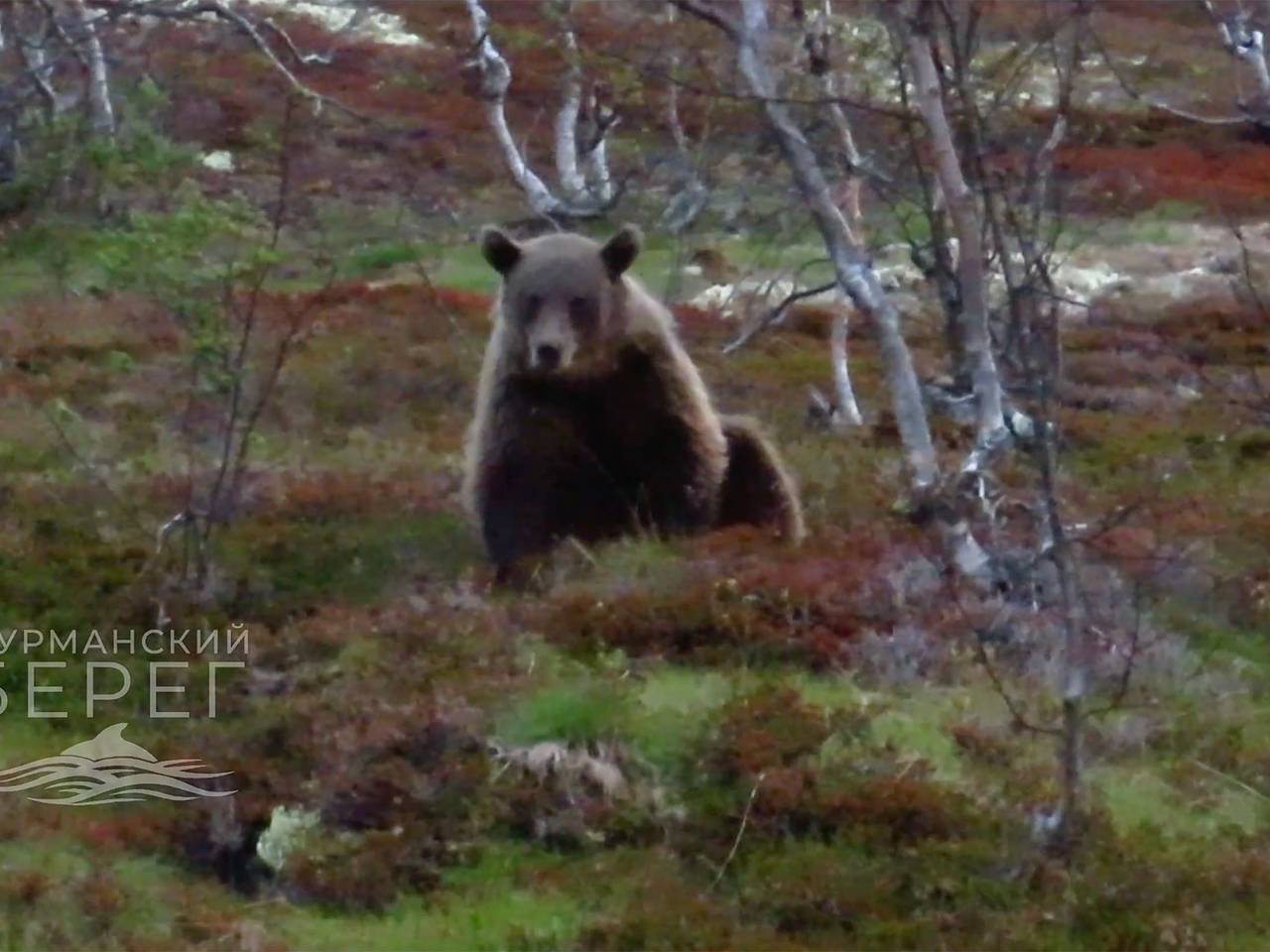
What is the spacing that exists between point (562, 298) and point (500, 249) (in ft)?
1.53

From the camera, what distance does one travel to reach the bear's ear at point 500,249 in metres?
9.14

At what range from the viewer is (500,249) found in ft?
30.1

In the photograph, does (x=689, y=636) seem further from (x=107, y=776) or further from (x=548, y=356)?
(x=107, y=776)

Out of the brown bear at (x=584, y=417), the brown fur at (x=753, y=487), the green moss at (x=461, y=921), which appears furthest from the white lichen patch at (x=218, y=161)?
the green moss at (x=461, y=921)

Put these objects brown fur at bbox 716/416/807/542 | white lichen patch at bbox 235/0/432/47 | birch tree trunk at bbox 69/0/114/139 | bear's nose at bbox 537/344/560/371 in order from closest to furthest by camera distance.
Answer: bear's nose at bbox 537/344/560/371
brown fur at bbox 716/416/807/542
birch tree trunk at bbox 69/0/114/139
white lichen patch at bbox 235/0/432/47

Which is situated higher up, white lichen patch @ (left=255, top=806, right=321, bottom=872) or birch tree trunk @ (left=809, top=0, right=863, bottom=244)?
birch tree trunk @ (left=809, top=0, right=863, bottom=244)

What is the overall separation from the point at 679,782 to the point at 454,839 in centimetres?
77

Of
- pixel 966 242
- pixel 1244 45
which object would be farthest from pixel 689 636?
pixel 1244 45

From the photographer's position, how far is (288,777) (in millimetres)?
6484

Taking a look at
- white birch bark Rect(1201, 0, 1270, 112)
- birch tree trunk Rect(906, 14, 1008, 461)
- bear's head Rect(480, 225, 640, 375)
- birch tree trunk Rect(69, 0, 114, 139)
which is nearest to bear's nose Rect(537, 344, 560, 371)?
bear's head Rect(480, 225, 640, 375)

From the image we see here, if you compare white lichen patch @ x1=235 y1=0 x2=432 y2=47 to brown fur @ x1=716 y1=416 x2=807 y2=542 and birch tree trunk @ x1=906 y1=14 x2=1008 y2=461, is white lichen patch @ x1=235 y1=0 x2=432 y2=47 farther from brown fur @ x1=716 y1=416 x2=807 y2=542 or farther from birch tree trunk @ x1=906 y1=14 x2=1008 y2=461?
birch tree trunk @ x1=906 y1=14 x2=1008 y2=461

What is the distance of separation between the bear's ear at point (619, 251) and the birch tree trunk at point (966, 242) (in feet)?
5.27

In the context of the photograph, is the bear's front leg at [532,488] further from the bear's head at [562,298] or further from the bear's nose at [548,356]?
the bear's nose at [548,356]

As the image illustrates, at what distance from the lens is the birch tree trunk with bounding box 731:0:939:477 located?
27.7 feet
